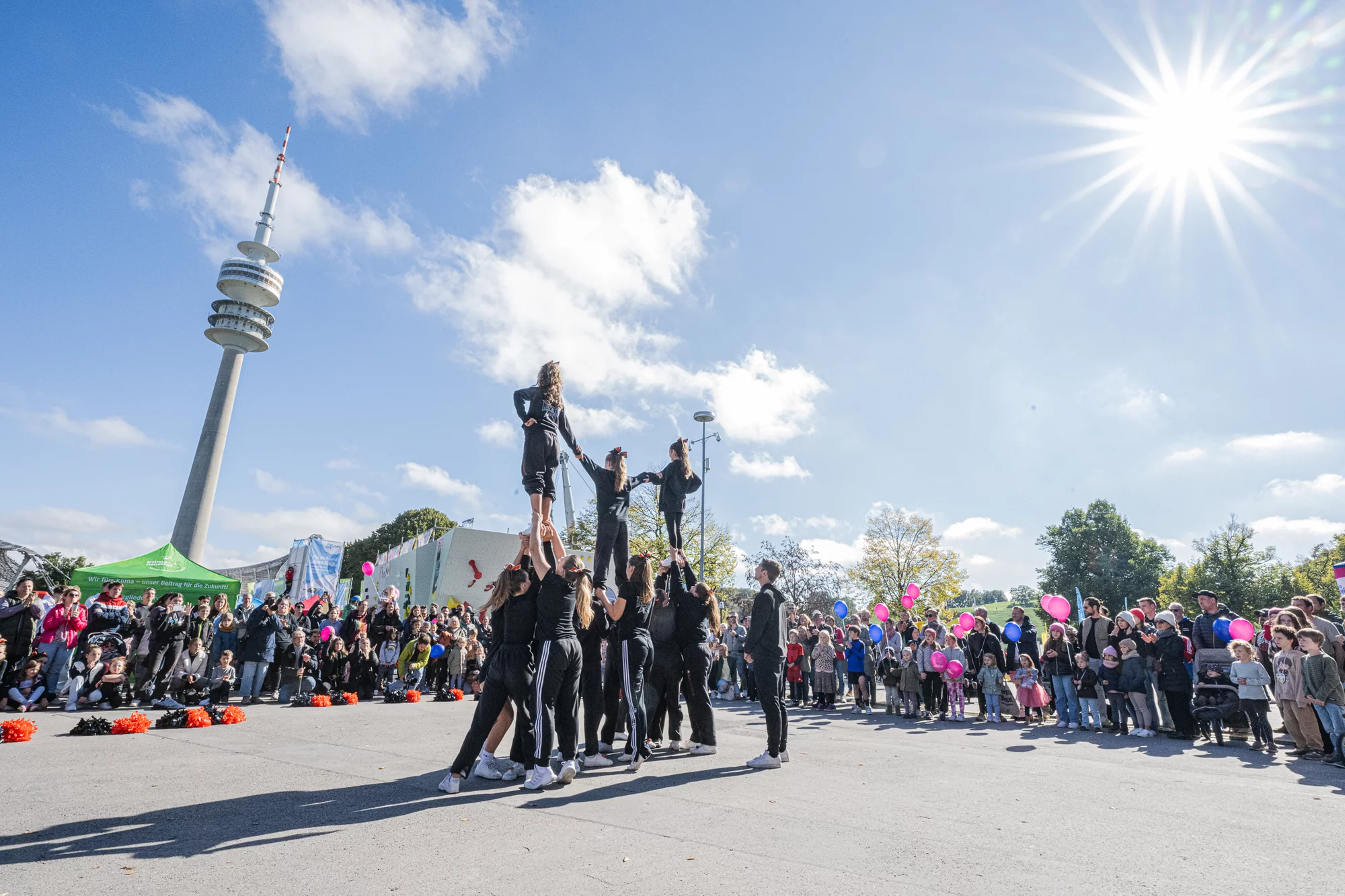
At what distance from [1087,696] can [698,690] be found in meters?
7.98

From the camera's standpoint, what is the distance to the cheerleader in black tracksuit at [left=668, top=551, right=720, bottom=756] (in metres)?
7.72

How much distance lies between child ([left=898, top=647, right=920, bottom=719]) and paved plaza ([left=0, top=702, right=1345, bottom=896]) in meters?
5.20

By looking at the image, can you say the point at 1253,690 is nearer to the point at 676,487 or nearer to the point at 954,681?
the point at 954,681

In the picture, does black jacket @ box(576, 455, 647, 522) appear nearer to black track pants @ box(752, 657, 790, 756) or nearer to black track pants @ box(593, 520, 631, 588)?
black track pants @ box(593, 520, 631, 588)

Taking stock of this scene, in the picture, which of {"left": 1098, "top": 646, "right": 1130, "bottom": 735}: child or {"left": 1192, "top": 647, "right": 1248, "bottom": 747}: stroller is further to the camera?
{"left": 1098, "top": 646, "right": 1130, "bottom": 735}: child

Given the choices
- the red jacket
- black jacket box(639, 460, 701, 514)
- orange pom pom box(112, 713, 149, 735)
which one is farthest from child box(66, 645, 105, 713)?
black jacket box(639, 460, 701, 514)

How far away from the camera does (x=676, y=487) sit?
8.23m

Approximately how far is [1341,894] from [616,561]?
229 inches

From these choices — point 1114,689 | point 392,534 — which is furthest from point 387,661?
point 392,534

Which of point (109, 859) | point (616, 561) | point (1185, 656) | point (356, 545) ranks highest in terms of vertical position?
point (356, 545)

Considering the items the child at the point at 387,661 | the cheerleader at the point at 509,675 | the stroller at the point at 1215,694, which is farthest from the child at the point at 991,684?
the child at the point at 387,661

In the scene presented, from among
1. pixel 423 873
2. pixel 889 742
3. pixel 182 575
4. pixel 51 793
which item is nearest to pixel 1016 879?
pixel 423 873

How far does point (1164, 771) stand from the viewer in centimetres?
737

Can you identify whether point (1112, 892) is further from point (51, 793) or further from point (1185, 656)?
point (1185, 656)
